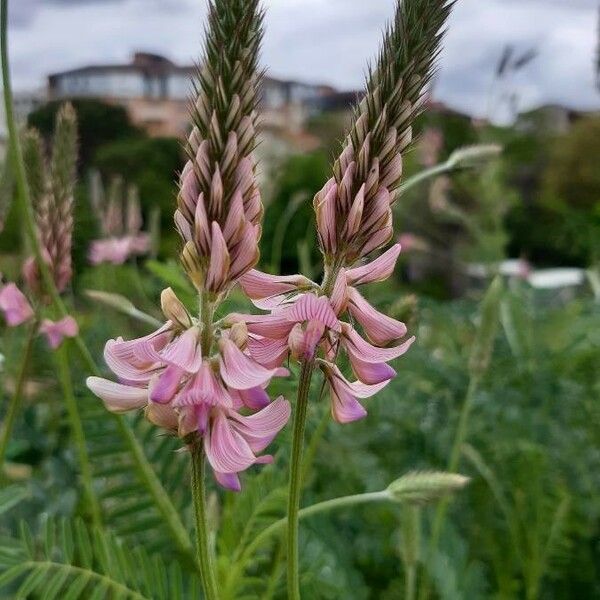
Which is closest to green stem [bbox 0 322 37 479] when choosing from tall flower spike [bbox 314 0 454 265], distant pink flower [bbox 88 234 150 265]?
tall flower spike [bbox 314 0 454 265]

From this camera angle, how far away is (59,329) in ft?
2.83

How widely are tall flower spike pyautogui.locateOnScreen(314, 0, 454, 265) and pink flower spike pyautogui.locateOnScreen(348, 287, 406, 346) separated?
1.4 inches

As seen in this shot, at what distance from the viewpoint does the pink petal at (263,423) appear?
0.48m

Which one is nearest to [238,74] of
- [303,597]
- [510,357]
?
[303,597]

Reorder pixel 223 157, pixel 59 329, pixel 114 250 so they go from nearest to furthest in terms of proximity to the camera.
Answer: pixel 223 157
pixel 59 329
pixel 114 250

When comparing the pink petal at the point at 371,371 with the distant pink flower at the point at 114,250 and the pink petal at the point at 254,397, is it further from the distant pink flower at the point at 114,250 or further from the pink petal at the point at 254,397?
the distant pink flower at the point at 114,250

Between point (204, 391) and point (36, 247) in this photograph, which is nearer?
point (204, 391)

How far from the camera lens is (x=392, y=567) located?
4.42 feet

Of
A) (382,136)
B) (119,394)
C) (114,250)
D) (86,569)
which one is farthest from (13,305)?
(114,250)

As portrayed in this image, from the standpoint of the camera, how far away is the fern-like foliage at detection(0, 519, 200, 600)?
72 centimetres

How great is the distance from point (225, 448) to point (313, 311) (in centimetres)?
9

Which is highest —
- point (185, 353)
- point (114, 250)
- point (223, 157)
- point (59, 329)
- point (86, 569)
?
point (223, 157)

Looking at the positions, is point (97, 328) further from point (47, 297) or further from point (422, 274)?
point (422, 274)

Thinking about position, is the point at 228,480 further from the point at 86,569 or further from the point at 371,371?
the point at 86,569
